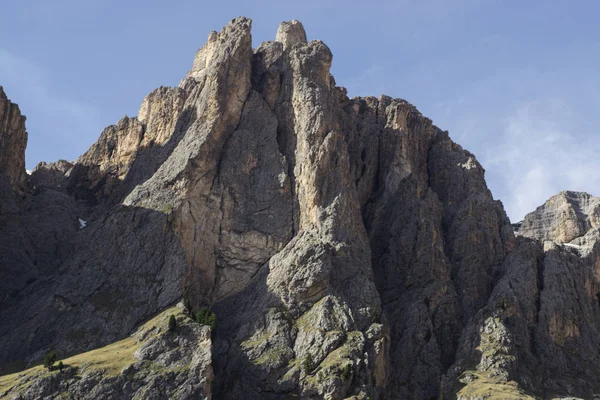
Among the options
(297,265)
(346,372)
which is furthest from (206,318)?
(346,372)

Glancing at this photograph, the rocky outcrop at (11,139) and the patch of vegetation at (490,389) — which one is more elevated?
the rocky outcrop at (11,139)

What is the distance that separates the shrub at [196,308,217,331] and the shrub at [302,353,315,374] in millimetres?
17120

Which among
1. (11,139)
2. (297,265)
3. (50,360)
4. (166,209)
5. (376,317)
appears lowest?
(50,360)

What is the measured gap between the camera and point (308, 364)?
140 meters

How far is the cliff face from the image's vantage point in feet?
487

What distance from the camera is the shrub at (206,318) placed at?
147m

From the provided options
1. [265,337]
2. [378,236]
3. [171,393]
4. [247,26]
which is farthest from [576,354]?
[247,26]

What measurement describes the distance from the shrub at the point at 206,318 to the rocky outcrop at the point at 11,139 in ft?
220

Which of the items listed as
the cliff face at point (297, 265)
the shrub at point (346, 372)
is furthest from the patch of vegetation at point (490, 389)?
the shrub at point (346, 372)

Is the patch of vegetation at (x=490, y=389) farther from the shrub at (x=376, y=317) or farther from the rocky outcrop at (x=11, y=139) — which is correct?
the rocky outcrop at (x=11, y=139)

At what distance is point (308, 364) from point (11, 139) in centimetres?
9461

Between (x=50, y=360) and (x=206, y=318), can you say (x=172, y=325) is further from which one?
(x=50, y=360)

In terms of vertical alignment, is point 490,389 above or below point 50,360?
below

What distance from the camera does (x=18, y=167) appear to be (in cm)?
19962
